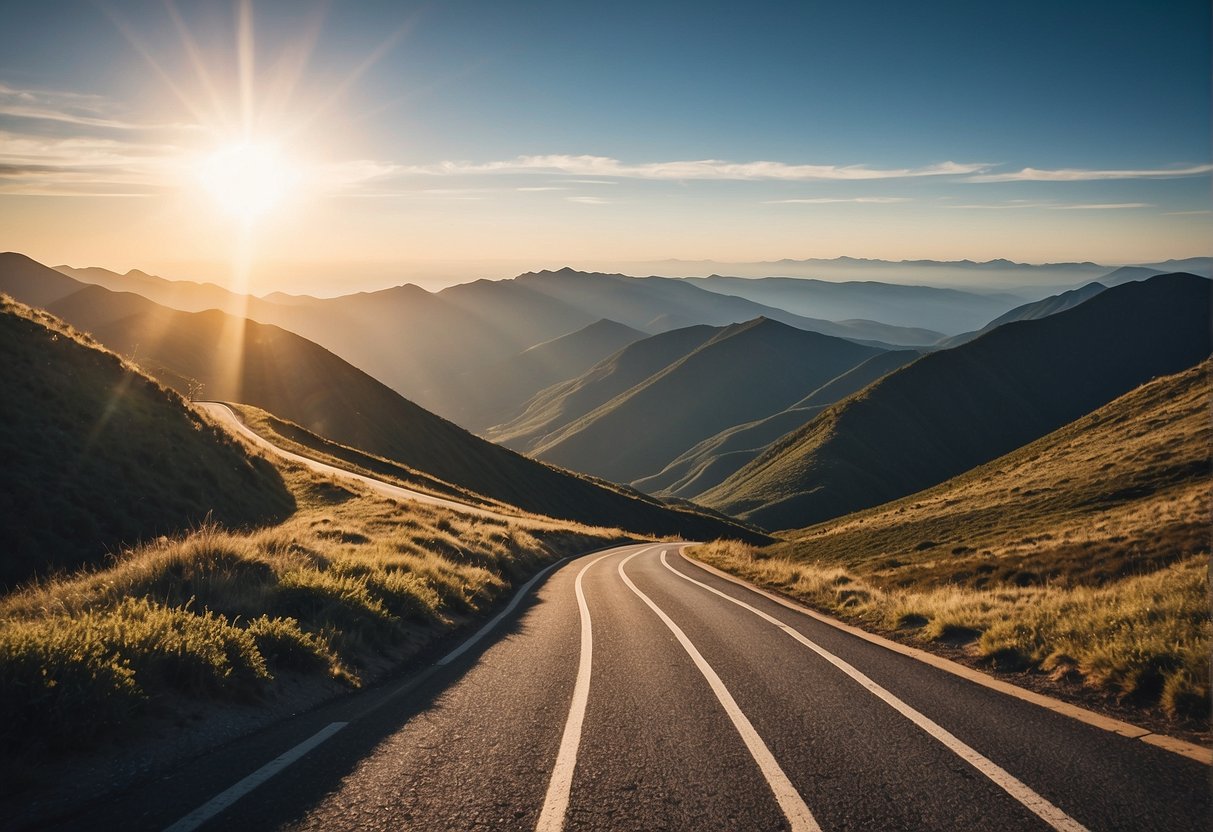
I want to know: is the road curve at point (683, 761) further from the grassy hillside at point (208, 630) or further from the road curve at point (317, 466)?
the road curve at point (317, 466)

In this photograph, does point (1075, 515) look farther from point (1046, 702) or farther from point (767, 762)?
point (767, 762)

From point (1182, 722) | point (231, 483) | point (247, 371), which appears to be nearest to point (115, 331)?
point (247, 371)

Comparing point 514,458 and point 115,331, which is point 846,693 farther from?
point 115,331

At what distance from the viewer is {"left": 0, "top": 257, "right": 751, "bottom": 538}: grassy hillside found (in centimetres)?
8494

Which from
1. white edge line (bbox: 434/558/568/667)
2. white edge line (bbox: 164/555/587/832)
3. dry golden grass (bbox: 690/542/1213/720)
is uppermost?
dry golden grass (bbox: 690/542/1213/720)

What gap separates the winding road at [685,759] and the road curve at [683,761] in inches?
0.8

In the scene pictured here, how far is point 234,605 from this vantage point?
8250 millimetres

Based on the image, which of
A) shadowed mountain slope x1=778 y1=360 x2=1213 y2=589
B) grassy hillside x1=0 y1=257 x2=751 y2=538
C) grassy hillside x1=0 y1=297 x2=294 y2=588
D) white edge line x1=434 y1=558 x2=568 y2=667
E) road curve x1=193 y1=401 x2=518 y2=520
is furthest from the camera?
grassy hillside x1=0 y1=257 x2=751 y2=538

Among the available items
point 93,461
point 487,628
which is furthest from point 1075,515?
point 93,461

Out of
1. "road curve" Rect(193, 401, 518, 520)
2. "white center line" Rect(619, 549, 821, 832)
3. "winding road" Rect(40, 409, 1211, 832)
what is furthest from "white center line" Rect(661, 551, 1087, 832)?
"road curve" Rect(193, 401, 518, 520)

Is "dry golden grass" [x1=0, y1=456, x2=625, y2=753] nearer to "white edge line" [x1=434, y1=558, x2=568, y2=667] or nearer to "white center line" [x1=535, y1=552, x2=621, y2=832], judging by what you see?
"white edge line" [x1=434, y1=558, x2=568, y2=667]

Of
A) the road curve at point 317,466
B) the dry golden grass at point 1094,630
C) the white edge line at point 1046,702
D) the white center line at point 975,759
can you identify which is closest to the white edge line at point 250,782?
the white center line at point 975,759

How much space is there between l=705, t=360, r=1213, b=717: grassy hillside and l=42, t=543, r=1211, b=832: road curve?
1599 millimetres

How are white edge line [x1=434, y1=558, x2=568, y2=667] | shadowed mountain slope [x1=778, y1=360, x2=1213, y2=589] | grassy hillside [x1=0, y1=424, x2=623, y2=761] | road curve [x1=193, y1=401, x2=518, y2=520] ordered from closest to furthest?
grassy hillside [x1=0, y1=424, x2=623, y2=761] < white edge line [x1=434, y1=558, x2=568, y2=667] < shadowed mountain slope [x1=778, y1=360, x2=1213, y2=589] < road curve [x1=193, y1=401, x2=518, y2=520]
